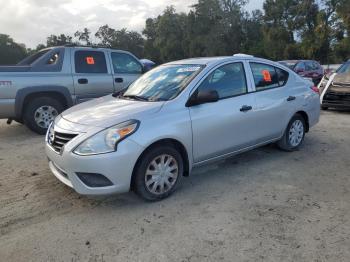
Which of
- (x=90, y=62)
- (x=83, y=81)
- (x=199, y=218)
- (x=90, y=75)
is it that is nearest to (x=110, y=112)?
(x=199, y=218)

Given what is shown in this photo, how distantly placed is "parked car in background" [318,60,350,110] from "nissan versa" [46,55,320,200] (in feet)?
14.5

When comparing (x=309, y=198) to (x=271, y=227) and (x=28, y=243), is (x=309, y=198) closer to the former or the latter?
(x=271, y=227)

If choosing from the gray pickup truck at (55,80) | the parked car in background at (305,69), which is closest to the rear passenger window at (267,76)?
the gray pickup truck at (55,80)

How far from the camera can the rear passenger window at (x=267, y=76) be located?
5199 millimetres

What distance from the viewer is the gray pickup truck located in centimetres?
695

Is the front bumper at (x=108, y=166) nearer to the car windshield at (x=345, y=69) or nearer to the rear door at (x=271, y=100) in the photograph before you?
the rear door at (x=271, y=100)

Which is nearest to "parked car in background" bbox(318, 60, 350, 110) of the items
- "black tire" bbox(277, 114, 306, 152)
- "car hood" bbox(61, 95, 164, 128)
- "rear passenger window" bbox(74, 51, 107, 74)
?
"black tire" bbox(277, 114, 306, 152)

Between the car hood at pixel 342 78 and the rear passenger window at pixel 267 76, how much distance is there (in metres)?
4.65

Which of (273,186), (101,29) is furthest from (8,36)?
(273,186)

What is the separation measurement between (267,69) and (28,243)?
13.3 ft

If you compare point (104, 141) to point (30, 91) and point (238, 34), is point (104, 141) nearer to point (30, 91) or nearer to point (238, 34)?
point (30, 91)

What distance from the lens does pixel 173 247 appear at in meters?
3.17

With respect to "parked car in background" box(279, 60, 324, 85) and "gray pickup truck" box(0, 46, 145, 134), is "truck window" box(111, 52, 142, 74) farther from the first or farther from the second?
"parked car in background" box(279, 60, 324, 85)

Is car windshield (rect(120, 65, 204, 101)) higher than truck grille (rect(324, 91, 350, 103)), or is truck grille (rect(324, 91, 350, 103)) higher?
car windshield (rect(120, 65, 204, 101))
